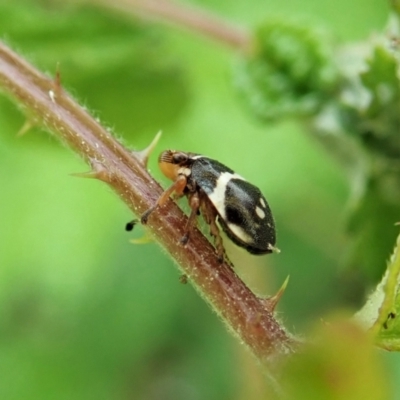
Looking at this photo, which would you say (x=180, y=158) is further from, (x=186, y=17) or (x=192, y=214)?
(x=186, y=17)

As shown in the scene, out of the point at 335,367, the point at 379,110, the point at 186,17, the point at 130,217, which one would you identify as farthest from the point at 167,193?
the point at 130,217

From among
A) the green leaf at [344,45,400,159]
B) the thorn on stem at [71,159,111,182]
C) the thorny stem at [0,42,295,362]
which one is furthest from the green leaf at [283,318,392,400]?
the green leaf at [344,45,400,159]

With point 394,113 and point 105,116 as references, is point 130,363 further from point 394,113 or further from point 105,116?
point 394,113

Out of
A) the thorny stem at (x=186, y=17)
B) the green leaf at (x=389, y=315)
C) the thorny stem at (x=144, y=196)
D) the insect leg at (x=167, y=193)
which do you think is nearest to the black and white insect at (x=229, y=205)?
the insect leg at (x=167, y=193)

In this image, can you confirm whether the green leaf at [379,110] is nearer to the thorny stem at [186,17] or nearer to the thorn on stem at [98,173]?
the thorny stem at [186,17]

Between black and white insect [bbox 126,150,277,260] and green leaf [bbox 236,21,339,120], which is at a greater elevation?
green leaf [bbox 236,21,339,120]

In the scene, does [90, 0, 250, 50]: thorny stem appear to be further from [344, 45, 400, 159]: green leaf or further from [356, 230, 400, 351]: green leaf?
[356, 230, 400, 351]: green leaf
